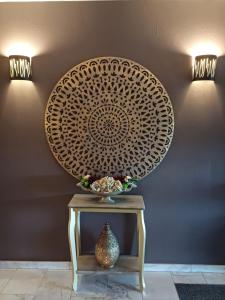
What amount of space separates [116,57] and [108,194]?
1.21 metres

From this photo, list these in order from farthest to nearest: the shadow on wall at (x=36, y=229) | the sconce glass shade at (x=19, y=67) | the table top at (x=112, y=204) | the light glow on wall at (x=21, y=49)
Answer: the shadow on wall at (x=36, y=229) → the light glow on wall at (x=21, y=49) → the sconce glass shade at (x=19, y=67) → the table top at (x=112, y=204)

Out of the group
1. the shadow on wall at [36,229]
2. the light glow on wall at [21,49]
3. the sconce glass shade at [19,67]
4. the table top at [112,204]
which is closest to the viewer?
the table top at [112,204]

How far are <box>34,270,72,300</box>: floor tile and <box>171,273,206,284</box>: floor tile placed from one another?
0.95 meters

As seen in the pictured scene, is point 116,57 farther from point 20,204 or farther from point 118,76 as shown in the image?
point 20,204

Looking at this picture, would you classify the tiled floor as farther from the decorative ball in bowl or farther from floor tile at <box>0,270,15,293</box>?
the decorative ball in bowl

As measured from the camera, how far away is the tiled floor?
7.36ft

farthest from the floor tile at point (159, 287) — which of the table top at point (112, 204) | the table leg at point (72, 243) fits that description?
the table top at point (112, 204)

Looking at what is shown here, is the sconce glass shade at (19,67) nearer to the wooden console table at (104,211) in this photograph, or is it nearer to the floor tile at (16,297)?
the wooden console table at (104,211)

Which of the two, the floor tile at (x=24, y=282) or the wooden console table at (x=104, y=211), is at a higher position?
the wooden console table at (x=104, y=211)

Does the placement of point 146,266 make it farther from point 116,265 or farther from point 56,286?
point 56,286

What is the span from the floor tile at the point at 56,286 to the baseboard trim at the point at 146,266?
0.06 m

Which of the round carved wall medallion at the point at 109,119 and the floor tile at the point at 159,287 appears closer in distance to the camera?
the floor tile at the point at 159,287

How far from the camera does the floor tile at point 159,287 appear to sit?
2250mm

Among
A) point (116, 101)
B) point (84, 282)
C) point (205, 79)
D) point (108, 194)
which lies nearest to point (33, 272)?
point (84, 282)
